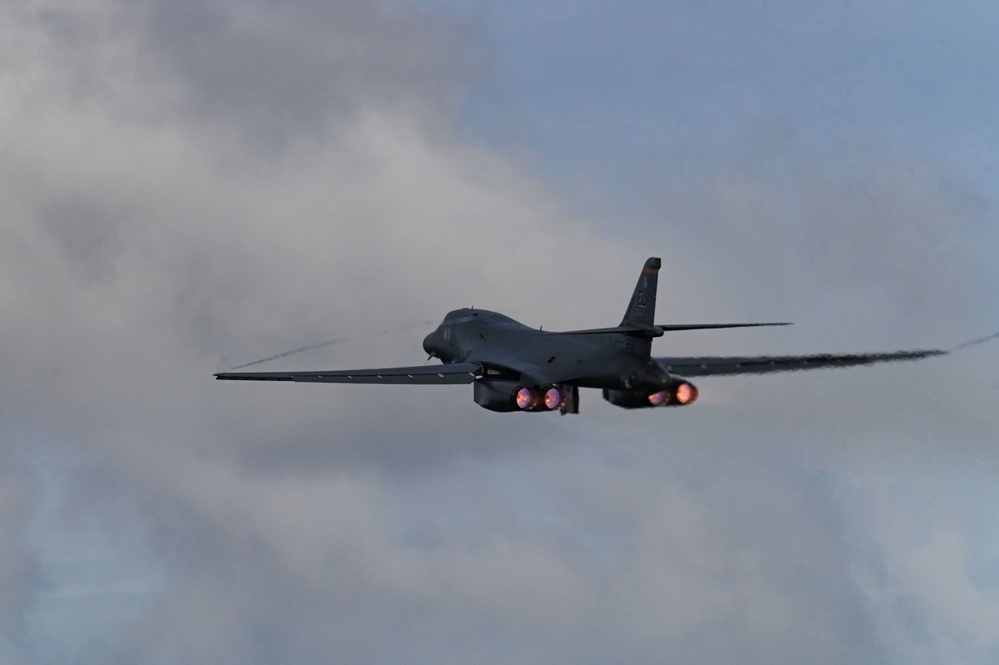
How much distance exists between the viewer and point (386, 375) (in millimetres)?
70562

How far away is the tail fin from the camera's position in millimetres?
62156

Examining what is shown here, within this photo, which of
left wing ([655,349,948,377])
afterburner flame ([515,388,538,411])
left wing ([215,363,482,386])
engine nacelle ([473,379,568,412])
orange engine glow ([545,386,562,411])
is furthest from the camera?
left wing ([215,363,482,386])

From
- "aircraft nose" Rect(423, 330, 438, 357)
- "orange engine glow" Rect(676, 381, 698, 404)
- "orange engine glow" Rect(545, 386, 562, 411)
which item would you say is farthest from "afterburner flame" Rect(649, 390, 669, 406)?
"aircraft nose" Rect(423, 330, 438, 357)

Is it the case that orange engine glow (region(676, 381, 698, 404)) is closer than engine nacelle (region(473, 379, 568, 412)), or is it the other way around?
orange engine glow (region(676, 381, 698, 404))

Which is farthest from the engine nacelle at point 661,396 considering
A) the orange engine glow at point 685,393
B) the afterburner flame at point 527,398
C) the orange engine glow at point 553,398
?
the afterburner flame at point 527,398

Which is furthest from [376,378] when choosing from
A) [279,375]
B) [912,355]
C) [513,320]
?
[912,355]

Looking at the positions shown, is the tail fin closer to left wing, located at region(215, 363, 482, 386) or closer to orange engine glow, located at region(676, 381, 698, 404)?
orange engine glow, located at region(676, 381, 698, 404)

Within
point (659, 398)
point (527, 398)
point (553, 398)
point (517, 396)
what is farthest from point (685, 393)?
point (517, 396)

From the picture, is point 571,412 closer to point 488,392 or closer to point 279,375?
point 488,392

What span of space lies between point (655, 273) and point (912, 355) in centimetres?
1136

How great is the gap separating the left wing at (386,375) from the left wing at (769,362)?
10.7 m

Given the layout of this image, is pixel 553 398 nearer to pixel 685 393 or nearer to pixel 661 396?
pixel 661 396

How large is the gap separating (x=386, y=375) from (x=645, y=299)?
48.7 feet

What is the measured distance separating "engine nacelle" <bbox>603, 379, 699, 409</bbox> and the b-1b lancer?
43 millimetres
